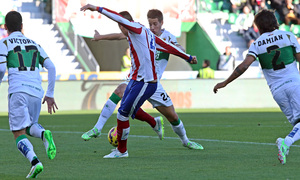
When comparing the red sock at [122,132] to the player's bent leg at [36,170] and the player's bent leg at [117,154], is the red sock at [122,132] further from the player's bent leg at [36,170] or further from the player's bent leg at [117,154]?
the player's bent leg at [36,170]

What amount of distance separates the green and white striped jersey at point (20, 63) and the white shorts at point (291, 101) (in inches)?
113

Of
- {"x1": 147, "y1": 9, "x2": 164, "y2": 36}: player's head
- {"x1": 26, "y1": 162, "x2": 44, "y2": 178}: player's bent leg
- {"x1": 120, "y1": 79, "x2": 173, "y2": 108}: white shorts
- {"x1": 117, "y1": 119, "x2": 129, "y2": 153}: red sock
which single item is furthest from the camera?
{"x1": 147, "y1": 9, "x2": 164, "y2": 36}: player's head

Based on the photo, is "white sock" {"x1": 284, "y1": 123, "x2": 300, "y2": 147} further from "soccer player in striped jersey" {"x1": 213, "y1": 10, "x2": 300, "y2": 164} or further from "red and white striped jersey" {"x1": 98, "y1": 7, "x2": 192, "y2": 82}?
"red and white striped jersey" {"x1": 98, "y1": 7, "x2": 192, "y2": 82}

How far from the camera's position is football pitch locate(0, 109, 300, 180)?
7605 millimetres

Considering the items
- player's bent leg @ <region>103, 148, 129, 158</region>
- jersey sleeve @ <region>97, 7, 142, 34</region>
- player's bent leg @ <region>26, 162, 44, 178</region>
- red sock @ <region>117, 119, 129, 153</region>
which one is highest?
jersey sleeve @ <region>97, 7, 142, 34</region>

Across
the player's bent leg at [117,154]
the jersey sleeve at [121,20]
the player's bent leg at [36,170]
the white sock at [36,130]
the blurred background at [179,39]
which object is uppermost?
the jersey sleeve at [121,20]

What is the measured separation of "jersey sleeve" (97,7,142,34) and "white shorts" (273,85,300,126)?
183 cm

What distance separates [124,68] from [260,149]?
16.7 meters

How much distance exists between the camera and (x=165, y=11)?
103 feet

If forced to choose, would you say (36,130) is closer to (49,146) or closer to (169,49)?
(49,146)

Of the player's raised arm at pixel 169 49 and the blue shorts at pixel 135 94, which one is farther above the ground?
the player's raised arm at pixel 169 49

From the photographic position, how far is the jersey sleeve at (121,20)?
8180 millimetres

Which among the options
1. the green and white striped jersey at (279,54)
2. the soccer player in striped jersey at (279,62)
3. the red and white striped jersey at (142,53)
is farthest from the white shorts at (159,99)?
the green and white striped jersey at (279,54)

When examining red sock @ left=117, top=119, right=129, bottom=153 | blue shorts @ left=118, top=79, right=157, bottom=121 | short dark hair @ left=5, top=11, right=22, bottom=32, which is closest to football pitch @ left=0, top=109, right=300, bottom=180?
red sock @ left=117, top=119, right=129, bottom=153
